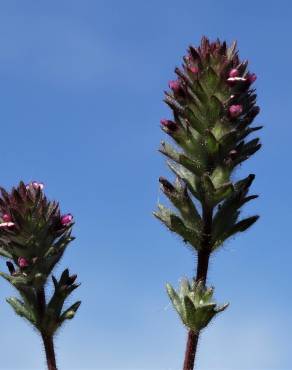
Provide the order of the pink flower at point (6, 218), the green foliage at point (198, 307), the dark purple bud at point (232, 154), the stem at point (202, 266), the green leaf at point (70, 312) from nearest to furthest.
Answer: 1. the stem at point (202, 266)
2. the green foliage at point (198, 307)
3. the dark purple bud at point (232, 154)
4. the green leaf at point (70, 312)
5. the pink flower at point (6, 218)

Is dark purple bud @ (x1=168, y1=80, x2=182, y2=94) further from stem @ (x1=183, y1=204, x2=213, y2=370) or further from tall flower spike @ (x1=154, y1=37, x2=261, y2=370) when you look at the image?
stem @ (x1=183, y1=204, x2=213, y2=370)

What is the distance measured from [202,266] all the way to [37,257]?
5.27ft

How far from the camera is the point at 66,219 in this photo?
583 cm

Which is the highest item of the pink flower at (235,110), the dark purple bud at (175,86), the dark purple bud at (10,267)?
the dark purple bud at (175,86)

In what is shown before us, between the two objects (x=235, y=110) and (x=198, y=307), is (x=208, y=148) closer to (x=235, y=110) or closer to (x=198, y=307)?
(x=235, y=110)

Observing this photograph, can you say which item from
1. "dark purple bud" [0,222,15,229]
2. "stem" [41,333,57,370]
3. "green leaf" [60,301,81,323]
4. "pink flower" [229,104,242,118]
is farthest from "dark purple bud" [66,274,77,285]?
"pink flower" [229,104,242,118]

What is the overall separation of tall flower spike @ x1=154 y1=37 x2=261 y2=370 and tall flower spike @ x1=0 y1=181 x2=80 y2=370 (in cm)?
105

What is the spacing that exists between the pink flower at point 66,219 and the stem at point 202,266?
4.50 ft

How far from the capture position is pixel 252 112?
5496 mm

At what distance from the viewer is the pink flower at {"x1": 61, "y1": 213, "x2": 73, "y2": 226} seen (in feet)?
19.0

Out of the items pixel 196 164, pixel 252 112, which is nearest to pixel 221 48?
pixel 252 112

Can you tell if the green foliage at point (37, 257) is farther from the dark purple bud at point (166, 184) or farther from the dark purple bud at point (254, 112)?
the dark purple bud at point (254, 112)

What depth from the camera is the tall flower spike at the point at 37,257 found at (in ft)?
18.3

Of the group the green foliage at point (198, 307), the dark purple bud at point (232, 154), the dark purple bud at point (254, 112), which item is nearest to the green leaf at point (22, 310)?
the green foliage at point (198, 307)
